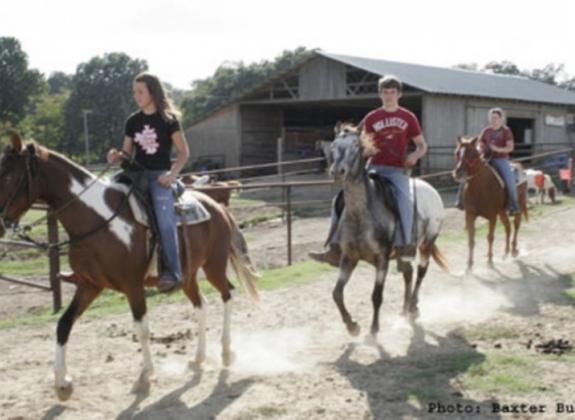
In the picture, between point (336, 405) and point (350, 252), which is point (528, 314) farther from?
point (336, 405)

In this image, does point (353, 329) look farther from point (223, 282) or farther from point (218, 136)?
point (218, 136)

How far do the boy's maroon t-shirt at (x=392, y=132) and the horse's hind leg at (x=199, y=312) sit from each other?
234cm

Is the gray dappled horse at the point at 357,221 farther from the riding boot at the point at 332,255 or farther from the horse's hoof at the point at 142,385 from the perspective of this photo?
the horse's hoof at the point at 142,385

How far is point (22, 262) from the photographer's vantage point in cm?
1545

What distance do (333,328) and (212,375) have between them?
190cm

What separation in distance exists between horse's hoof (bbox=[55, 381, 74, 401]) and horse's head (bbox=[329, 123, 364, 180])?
300 cm

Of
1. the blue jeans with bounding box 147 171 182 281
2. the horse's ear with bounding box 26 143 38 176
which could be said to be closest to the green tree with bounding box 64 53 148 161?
the blue jeans with bounding box 147 171 182 281

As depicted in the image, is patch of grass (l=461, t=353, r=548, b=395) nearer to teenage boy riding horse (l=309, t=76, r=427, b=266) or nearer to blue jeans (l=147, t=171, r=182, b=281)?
teenage boy riding horse (l=309, t=76, r=427, b=266)

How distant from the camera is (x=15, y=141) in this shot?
4.82 m

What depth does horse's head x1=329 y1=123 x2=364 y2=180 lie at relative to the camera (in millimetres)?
6398

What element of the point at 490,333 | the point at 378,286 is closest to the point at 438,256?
the point at 490,333

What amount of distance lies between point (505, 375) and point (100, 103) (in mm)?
70915

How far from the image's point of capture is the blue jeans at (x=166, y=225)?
216 inches

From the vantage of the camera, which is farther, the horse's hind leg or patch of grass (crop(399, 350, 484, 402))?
the horse's hind leg
